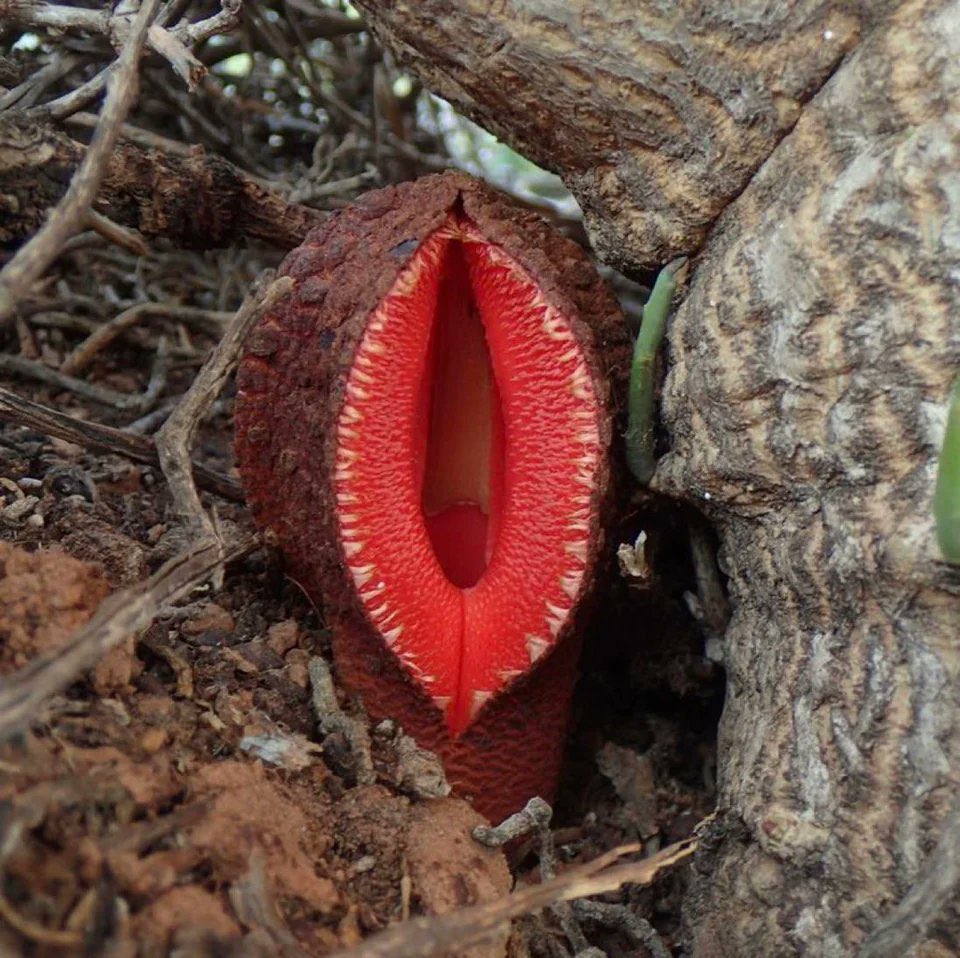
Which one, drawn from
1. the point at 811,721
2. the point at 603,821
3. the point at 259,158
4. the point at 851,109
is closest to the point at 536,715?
the point at 603,821

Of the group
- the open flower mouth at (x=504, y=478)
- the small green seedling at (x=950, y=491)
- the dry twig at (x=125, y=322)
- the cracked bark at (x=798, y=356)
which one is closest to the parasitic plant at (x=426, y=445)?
the open flower mouth at (x=504, y=478)

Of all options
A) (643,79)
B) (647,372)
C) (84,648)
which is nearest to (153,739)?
(84,648)

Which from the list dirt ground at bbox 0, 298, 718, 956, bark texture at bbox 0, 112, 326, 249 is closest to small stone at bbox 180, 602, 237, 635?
dirt ground at bbox 0, 298, 718, 956

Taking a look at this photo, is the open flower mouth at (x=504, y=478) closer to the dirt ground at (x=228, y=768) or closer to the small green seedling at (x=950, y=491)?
the dirt ground at (x=228, y=768)

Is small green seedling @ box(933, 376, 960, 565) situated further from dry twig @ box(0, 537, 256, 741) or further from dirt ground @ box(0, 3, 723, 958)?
dry twig @ box(0, 537, 256, 741)

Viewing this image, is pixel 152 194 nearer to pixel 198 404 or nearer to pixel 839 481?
pixel 198 404

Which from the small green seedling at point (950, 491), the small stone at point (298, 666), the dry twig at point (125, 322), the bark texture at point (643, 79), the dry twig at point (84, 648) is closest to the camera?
the dry twig at point (84, 648)

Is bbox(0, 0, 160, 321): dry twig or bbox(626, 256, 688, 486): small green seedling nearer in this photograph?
bbox(0, 0, 160, 321): dry twig
